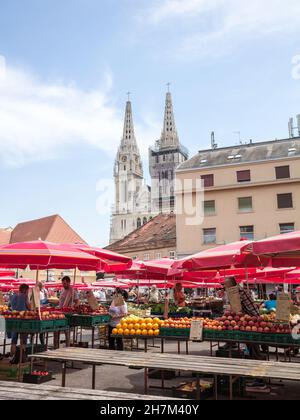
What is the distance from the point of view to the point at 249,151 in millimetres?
41156

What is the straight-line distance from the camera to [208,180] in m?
40.3

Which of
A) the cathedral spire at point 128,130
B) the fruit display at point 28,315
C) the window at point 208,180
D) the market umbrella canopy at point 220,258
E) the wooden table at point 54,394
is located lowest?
the wooden table at point 54,394

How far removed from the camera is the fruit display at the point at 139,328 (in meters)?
8.54

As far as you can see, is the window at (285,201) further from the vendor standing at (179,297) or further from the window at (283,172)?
the vendor standing at (179,297)

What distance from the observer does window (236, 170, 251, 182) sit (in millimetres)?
39162

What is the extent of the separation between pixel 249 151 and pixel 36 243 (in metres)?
34.8

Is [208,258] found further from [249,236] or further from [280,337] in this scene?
[249,236]

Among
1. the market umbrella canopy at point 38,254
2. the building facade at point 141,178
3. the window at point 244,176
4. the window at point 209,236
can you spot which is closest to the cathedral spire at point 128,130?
the building facade at point 141,178

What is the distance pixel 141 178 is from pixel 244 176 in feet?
356

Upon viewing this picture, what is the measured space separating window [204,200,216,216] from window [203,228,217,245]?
1526mm

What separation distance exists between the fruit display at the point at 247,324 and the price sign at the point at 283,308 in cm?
15

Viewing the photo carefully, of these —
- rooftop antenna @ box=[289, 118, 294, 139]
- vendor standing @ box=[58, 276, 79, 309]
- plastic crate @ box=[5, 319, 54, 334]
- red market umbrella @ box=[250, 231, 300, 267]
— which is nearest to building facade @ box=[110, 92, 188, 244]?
rooftop antenna @ box=[289, 118, 294, 139]

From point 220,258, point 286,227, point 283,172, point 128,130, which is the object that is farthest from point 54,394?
point 128,130
